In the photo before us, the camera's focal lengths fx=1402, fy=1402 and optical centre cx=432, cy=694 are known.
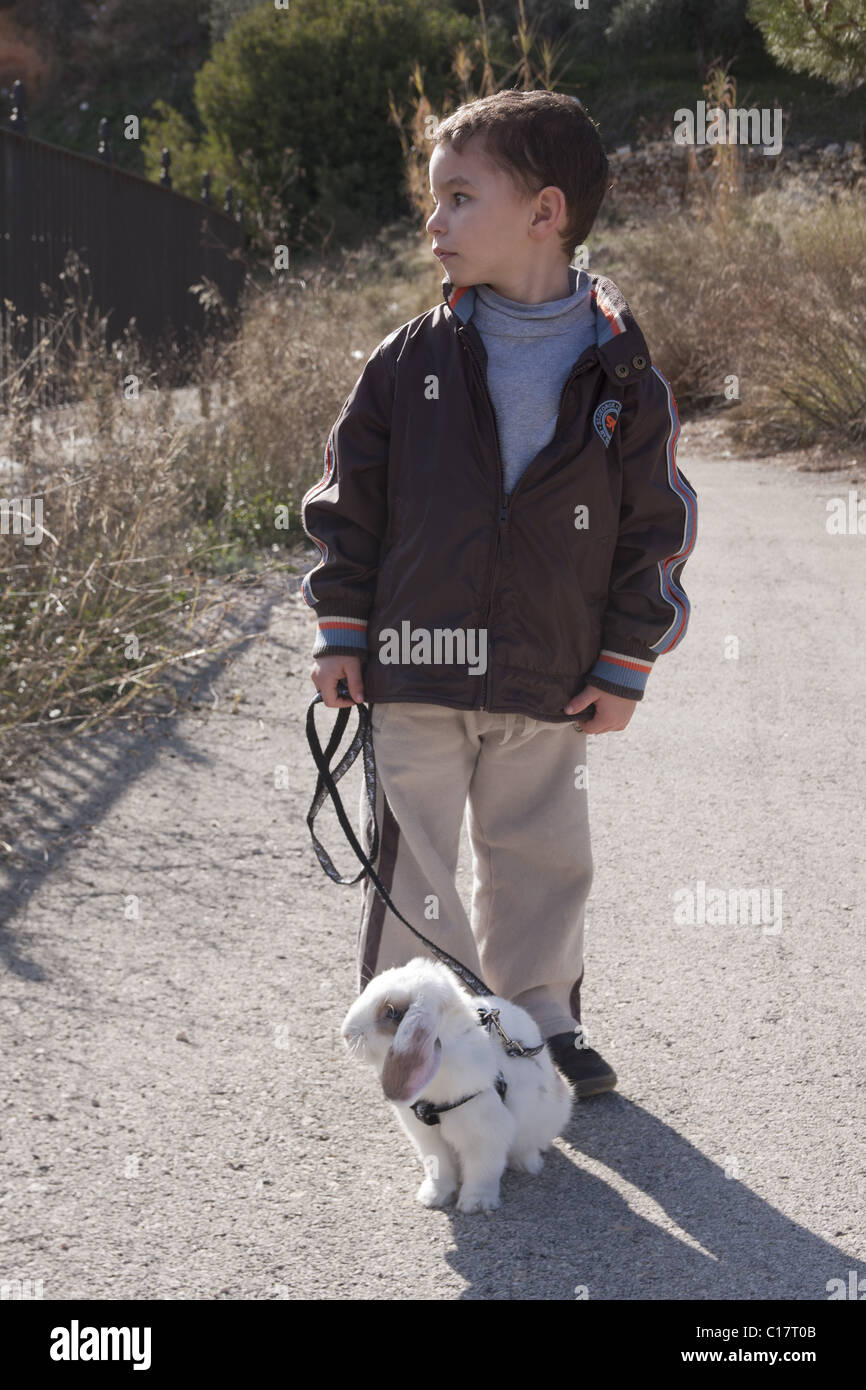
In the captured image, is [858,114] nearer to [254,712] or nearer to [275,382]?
[275,382]

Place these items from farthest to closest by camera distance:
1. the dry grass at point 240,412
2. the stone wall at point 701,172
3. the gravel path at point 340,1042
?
1. the stone wall at point 701,172
2. the dry grass at point 240,412
3. the gravel path at point 340,1042

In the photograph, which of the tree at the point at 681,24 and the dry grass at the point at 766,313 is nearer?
the dry grass at the point at 766,313

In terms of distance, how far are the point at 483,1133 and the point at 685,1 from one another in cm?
3141

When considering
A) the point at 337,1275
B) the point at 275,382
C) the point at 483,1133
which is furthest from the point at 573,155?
the point at 275,382

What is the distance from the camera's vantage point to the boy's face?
8.17 ft

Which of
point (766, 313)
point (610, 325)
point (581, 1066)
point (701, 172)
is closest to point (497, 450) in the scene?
point (610, 325)

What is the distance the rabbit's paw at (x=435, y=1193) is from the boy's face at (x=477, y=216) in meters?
1.66

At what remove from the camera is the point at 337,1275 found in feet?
7.77

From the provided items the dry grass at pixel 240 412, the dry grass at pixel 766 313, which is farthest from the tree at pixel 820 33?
the dry grass at pixel 766 313

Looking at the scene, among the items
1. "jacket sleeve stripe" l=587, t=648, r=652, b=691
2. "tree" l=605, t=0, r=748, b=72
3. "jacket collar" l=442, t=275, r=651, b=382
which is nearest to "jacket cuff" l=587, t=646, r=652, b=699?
"jacket sleeve stripe" l=587, t=648, r=652, b=691

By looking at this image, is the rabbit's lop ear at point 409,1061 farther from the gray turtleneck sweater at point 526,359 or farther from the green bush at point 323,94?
the green bush at point 323,94

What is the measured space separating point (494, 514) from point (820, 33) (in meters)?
14.0

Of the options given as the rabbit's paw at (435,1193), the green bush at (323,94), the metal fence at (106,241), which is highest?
the green bush at (323,94)

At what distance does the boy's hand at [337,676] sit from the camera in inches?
104
